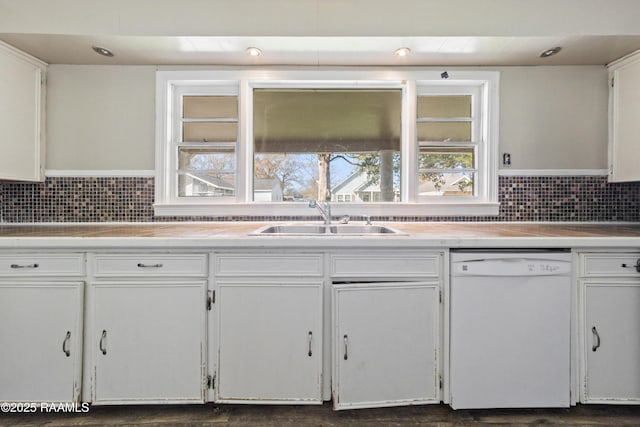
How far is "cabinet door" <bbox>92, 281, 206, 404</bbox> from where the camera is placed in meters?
1.57

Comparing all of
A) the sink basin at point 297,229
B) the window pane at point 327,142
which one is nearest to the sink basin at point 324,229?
the sink basin at point 297,229

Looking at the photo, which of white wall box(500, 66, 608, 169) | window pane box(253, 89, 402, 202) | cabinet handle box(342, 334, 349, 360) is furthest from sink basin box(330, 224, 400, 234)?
white wall box(500, 66, 608, 169)

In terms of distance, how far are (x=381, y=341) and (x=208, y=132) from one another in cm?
189

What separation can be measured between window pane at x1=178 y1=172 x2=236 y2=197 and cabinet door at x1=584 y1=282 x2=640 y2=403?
2248 mm

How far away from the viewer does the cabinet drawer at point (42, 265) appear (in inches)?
62.0

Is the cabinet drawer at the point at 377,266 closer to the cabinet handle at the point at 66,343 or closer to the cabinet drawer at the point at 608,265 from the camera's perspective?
the cabinet drawer at the point at 608,265

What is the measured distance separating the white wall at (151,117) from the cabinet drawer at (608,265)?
93cm

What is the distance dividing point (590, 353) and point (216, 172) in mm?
2482

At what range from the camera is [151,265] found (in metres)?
1.58

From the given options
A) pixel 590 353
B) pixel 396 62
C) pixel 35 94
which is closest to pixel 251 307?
pixel 590 353

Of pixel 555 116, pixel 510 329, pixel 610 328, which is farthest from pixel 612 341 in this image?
pixel 555 116

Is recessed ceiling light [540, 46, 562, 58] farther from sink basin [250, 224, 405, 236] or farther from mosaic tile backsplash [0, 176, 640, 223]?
sink basin [250, 224, 405, 236]

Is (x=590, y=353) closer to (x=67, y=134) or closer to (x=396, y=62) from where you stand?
(x=396, y=62)

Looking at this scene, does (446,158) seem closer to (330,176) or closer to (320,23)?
(330,176)
